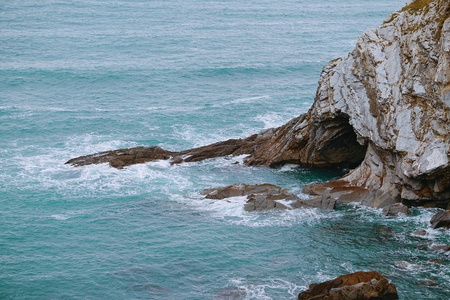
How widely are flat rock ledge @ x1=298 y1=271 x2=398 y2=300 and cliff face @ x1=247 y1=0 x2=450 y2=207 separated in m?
12.9

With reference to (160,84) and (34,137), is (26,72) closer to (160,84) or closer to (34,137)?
(160,84)

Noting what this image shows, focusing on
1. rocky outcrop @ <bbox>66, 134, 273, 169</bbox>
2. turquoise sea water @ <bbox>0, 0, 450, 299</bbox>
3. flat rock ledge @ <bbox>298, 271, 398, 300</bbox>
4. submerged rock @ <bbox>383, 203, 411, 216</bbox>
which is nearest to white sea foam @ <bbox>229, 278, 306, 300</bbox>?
turquoise sea water @ <bbox>0, 0, 450, 299</bbox>

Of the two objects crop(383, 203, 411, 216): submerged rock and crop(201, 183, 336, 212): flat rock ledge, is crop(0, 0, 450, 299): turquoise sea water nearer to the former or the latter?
crop(383, 203, 411, 216): submerged rock

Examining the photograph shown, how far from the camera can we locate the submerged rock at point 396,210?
5091 centimetres

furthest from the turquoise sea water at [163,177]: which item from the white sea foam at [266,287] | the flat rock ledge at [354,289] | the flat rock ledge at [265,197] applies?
the flat rock ledge at [354,289]

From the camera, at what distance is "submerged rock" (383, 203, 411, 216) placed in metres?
50.9

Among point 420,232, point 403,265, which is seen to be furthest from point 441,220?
point 403,265

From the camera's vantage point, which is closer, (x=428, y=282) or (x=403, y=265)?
(x=428, y=282)

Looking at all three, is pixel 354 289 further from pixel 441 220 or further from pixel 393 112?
pixel 393 112

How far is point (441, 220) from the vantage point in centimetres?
4791

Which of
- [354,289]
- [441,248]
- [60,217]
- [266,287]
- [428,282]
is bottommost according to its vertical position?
[60,217]

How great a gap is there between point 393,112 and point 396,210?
26.6 ft

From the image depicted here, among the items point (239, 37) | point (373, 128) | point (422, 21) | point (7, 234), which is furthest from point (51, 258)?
point (239, 37)

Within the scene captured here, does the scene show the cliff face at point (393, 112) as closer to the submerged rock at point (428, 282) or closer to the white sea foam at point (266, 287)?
the submerged rock at point (428, 282)
